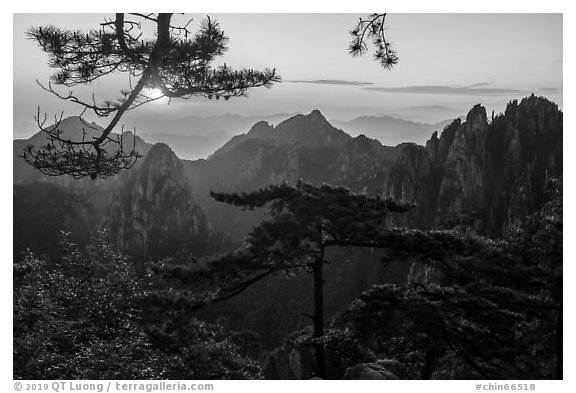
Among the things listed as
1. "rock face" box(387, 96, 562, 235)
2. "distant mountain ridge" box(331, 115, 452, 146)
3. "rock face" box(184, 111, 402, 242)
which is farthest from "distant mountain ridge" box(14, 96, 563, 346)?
"distant mountain ridge" box(331, 115, 452, 146)

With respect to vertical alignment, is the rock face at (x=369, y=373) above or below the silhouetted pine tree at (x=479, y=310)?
below

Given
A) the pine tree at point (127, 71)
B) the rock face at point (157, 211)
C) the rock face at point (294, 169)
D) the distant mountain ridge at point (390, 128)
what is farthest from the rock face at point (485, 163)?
the pine tree at point (127, 71)

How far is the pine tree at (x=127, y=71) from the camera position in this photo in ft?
20.9

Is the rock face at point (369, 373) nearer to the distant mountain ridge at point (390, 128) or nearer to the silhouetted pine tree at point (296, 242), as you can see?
the silhouetted pine tree at point (296, 242)

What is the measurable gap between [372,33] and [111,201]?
143 m

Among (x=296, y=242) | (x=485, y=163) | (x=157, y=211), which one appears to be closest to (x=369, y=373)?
(x=296, y=242)

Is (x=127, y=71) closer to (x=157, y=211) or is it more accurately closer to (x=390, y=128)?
(x=390, y=128)

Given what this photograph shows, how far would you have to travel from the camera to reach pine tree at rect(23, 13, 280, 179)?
6375mm

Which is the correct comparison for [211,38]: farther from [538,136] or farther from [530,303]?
[538,136]

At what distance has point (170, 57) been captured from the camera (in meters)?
6.35

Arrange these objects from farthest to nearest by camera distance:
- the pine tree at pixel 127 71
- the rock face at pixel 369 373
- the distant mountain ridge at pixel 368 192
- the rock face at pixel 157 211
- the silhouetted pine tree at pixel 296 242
Result: the rock face at pixel 157 211
the distant mountain ridge at pixel 368 192
the silhouetted pine tree at pixel 296 242
the rock face at pixel 369 373
the pine tree at pixel 127 71

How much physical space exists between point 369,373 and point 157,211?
13851 centimetres

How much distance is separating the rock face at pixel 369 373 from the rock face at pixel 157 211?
126 meters

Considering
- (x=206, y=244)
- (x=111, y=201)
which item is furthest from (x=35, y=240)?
(x=206, y=244)
